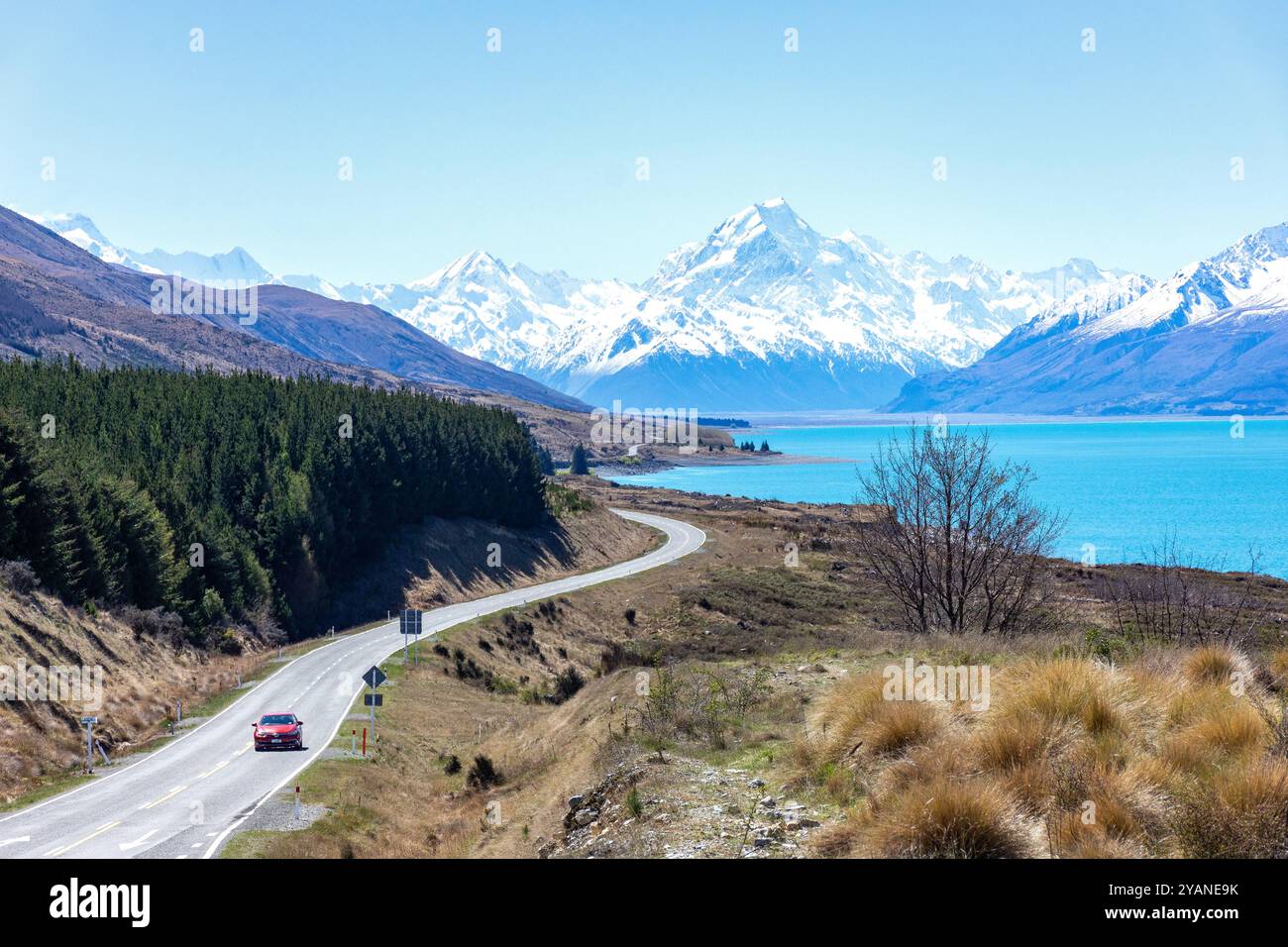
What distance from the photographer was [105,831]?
23625mm

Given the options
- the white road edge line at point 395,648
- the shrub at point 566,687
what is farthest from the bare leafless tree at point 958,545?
the white road edge line at point 395,648

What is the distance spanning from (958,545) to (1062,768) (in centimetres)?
2319

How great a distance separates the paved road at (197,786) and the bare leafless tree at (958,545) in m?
20.0

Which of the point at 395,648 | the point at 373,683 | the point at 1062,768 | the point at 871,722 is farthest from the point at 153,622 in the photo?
the point at 1062,768

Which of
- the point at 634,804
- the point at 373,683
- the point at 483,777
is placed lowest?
the point at 483,777

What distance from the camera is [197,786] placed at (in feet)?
96.5

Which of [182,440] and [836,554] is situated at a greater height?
[182,440]

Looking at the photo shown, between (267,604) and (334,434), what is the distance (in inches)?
830

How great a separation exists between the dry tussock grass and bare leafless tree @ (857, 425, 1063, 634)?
58.5ft

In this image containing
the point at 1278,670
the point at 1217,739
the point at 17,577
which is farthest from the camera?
the point at 17,577

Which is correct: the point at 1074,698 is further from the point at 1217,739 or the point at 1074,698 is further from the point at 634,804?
the point at 634,804
